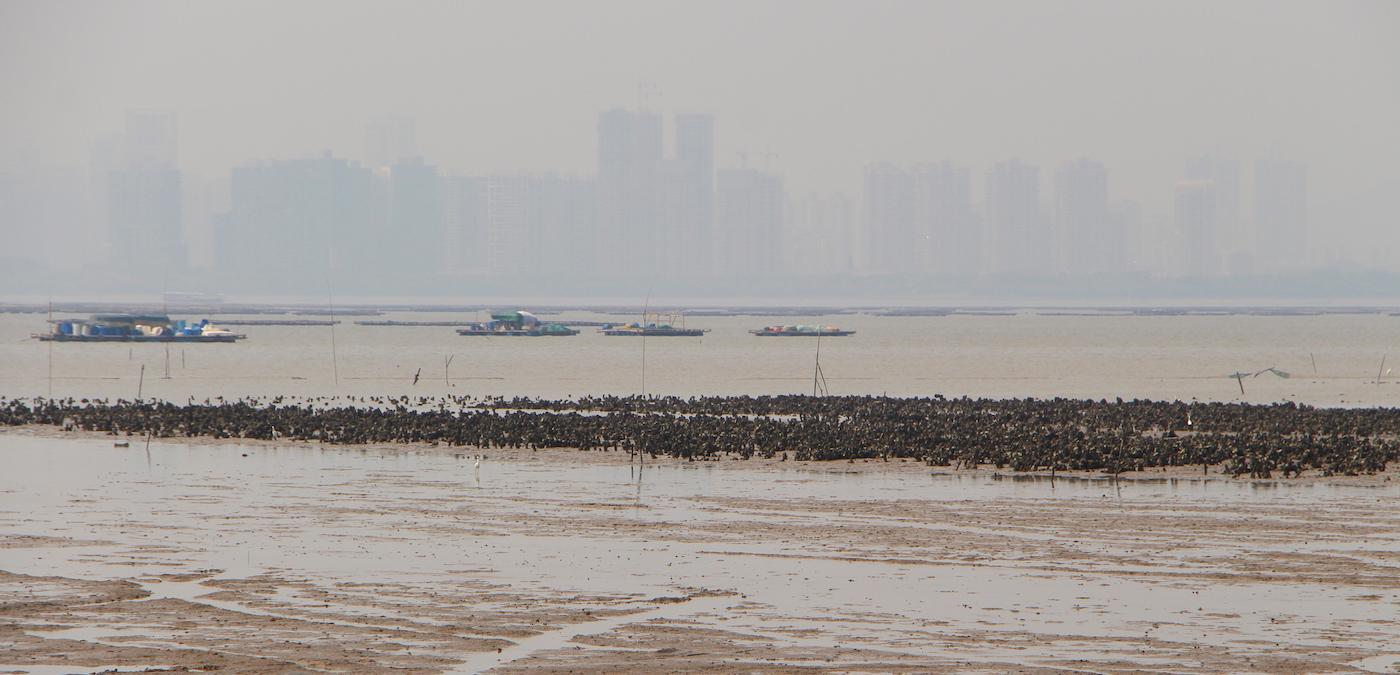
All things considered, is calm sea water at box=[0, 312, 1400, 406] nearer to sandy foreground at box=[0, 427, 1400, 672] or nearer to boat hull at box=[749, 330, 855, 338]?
boat hull at box=[749, 330, 855, 338]

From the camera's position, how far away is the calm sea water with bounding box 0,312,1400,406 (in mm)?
70625

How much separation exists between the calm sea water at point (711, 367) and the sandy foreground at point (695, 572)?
1398 inches

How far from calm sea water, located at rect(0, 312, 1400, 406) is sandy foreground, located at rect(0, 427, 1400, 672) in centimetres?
3550

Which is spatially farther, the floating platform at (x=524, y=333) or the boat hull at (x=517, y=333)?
the floating platform at (x=524, y=333)

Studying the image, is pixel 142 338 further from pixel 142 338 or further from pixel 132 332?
pixel 132 332

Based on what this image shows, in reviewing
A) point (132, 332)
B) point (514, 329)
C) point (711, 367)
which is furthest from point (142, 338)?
point (711, 367)

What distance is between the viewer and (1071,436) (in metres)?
38.7

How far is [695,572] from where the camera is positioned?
1988 cm

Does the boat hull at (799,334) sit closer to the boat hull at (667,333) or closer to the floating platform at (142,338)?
the boat hull at (667,333)

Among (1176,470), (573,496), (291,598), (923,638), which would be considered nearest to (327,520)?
(573,496)

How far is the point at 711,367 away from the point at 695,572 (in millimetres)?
79072

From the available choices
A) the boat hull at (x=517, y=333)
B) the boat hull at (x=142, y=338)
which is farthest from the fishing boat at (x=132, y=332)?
the boat hull at (x=517, y=333)

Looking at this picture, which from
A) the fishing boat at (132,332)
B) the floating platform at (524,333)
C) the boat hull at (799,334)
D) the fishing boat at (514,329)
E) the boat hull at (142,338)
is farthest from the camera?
the boat hull at (799,334)

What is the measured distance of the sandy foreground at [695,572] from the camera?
15102 mm
